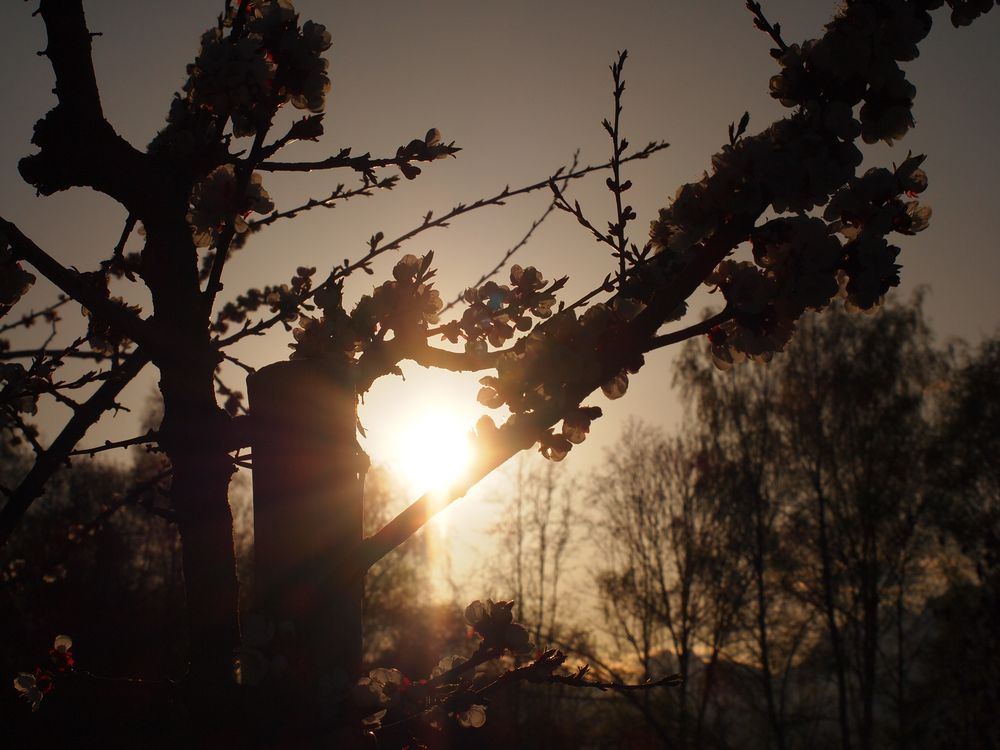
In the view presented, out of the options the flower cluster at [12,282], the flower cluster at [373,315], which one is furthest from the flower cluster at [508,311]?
the flower cluster at [12,282]

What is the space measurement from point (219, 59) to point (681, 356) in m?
19.3

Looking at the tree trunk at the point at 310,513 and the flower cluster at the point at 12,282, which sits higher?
the flower cluster at the point at 12,282

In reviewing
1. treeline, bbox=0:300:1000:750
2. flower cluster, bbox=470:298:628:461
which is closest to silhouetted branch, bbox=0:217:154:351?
flower cluster, bbox=470:298:628:461

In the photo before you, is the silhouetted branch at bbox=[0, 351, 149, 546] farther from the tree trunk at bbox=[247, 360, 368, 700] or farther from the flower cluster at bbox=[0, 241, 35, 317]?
the tree trunk at bbox=[247, 360, 368, 700]

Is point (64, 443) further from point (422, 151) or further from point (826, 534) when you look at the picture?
point (826, 534)

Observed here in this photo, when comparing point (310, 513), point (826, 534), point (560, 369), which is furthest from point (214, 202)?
point (826, 534)

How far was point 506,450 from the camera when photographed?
1759 millimetres

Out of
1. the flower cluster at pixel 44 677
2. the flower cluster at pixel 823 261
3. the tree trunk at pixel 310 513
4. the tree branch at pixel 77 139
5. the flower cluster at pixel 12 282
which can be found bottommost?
the flower cluster at pixel 44 677

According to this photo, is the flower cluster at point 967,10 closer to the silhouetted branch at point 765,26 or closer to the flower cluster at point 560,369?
the silhouetted branch at point 765,26

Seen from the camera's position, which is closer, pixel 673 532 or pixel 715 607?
pixel 715 607

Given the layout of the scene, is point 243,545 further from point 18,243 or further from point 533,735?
point 18,243

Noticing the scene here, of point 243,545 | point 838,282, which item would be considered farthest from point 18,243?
point 243,545

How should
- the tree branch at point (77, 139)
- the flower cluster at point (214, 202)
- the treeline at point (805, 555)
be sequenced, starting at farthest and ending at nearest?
1. the treeline at point (805, 555)
2. the flower cluster at point (214, 202)
3. the tree branch at point (77, 139)

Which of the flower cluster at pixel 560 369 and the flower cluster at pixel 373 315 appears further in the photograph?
the flower cluster at pixel 373 315
